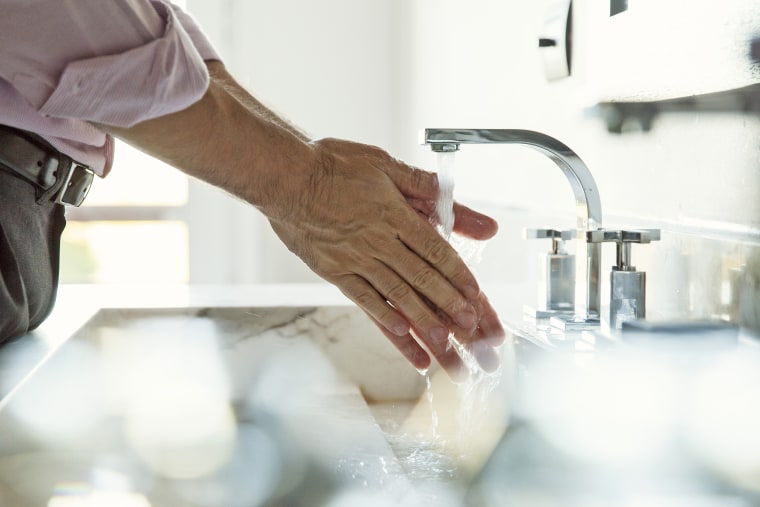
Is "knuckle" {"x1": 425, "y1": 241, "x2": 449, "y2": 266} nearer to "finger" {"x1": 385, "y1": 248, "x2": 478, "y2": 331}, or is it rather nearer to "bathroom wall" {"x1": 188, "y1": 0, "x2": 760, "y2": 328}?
"finger" {"x1": 385, "y1": 248, "x2": 478, "y2": 331}

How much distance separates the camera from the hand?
2.45 ft

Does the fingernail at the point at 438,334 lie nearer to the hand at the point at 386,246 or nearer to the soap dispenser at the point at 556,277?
the hand at the point at 386,246

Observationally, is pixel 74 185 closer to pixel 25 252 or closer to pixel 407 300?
pixel 25 252

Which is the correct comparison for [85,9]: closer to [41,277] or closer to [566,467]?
[41,277]

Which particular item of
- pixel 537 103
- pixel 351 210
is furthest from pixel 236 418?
pixel 537 103

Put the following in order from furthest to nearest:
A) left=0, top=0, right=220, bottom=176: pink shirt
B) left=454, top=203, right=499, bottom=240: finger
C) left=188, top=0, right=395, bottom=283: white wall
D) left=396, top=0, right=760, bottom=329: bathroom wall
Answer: left=188, top=0, right=395, bottom=283: white wall → left=454, top=203, right=499, bottom=240: finger → left=396, top=0, right=760, bottom=329: bathroom wall → left=0, top=0, right=220, bottom=176: pink shirt

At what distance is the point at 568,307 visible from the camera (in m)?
0.89

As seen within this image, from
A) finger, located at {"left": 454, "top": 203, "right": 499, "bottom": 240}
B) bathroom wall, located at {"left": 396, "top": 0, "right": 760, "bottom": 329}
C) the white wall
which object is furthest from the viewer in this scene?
the white wall

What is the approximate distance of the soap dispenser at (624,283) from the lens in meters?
0.75

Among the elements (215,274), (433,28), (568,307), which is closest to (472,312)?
(568,307)

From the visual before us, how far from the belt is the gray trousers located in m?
0.01

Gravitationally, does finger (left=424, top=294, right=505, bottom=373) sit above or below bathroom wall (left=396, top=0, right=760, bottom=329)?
below

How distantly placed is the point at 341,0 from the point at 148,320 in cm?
188

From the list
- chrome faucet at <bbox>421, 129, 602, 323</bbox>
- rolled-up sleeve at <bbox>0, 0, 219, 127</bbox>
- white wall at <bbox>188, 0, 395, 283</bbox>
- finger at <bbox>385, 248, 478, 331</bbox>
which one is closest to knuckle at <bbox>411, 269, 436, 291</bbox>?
finger at <bbox>385, 248, 478, 331</bbox>
